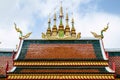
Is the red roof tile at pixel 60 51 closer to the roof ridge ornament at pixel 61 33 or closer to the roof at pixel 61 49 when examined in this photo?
the roof at pixel 61 49

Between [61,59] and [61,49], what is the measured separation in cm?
228

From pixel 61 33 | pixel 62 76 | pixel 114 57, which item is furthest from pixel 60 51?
pixel 114 57

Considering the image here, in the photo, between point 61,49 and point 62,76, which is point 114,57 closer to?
point 61,49

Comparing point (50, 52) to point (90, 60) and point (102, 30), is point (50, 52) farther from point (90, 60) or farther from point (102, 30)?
point (102, 30)

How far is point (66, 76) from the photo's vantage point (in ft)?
69.2

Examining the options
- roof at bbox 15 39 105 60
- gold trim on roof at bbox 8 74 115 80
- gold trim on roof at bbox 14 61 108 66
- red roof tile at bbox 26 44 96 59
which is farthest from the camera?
red roof tile at bbox 26 44 96 59

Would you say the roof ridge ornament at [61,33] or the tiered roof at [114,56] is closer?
the tiered roof at [114,56]

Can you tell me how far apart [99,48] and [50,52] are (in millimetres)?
4403

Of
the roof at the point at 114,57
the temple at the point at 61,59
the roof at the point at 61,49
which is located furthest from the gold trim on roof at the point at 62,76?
the roof at the point at 114,57

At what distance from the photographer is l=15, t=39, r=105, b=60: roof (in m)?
23.4

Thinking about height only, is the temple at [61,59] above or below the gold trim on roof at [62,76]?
above

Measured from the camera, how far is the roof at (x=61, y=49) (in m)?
23.4

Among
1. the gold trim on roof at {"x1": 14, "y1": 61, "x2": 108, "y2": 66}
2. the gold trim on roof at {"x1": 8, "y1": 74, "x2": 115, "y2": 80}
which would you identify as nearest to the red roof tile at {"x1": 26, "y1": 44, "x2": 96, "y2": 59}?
the gold trim on roof at {"x1": 14, "y1": 61, "x2": 108, "y2": 66}

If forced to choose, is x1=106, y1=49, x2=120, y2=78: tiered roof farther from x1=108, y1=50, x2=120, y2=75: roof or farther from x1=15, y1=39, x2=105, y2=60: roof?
x1=15, y1=39, x2=105, y2=60: roof
